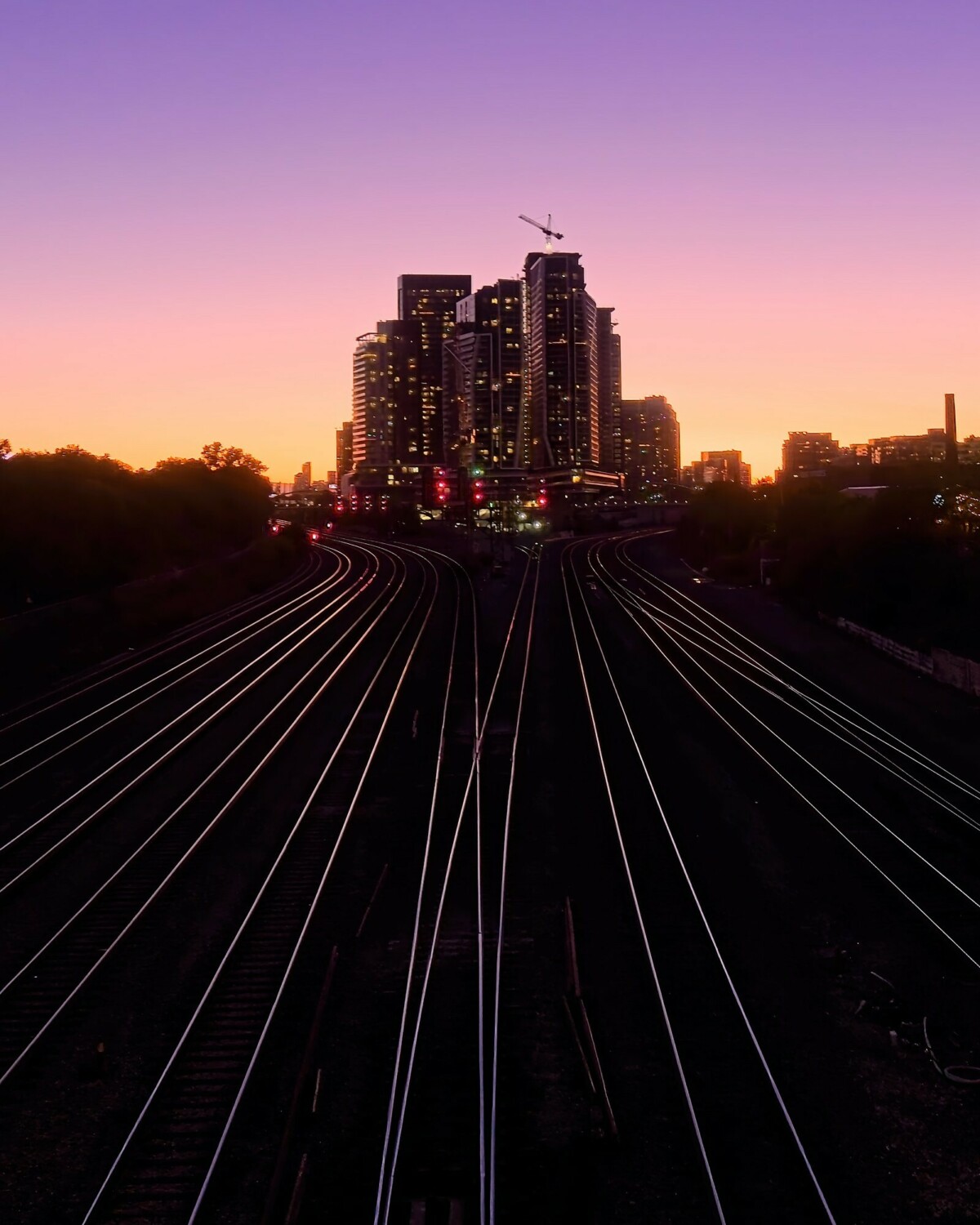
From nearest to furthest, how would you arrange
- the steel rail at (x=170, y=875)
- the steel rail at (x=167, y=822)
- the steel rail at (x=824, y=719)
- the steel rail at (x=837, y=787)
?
the steel rail at (x=170, y=875)
the steel rail at (x=167, y=822)
the steel rail at (x=837, y=787)
the steel rail at (x=824, y=719)

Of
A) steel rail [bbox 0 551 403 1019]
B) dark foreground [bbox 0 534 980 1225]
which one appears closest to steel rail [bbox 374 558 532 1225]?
dark foreground [bbox 0 534 980 1225]

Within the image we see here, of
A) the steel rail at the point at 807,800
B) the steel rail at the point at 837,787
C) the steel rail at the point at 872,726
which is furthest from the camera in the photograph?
the steel rail at the point at 872,726

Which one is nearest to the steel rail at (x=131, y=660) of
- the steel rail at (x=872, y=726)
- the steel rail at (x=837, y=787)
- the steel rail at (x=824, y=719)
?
the steel rail at (x=837, y=787)

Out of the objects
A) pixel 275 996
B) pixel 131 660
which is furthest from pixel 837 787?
pixel 131 660

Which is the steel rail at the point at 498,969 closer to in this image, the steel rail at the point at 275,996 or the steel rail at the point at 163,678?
the steel rail at the point at 275,996

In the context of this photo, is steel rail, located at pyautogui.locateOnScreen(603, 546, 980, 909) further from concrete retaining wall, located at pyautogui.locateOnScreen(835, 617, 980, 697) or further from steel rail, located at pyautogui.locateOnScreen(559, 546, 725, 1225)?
concrete retaining wall, located at pyautogui.locateOnScreen(835, 617, 980, 697)

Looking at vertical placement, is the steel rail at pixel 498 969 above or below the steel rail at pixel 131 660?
below

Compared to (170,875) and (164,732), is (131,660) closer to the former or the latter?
(164,732)
